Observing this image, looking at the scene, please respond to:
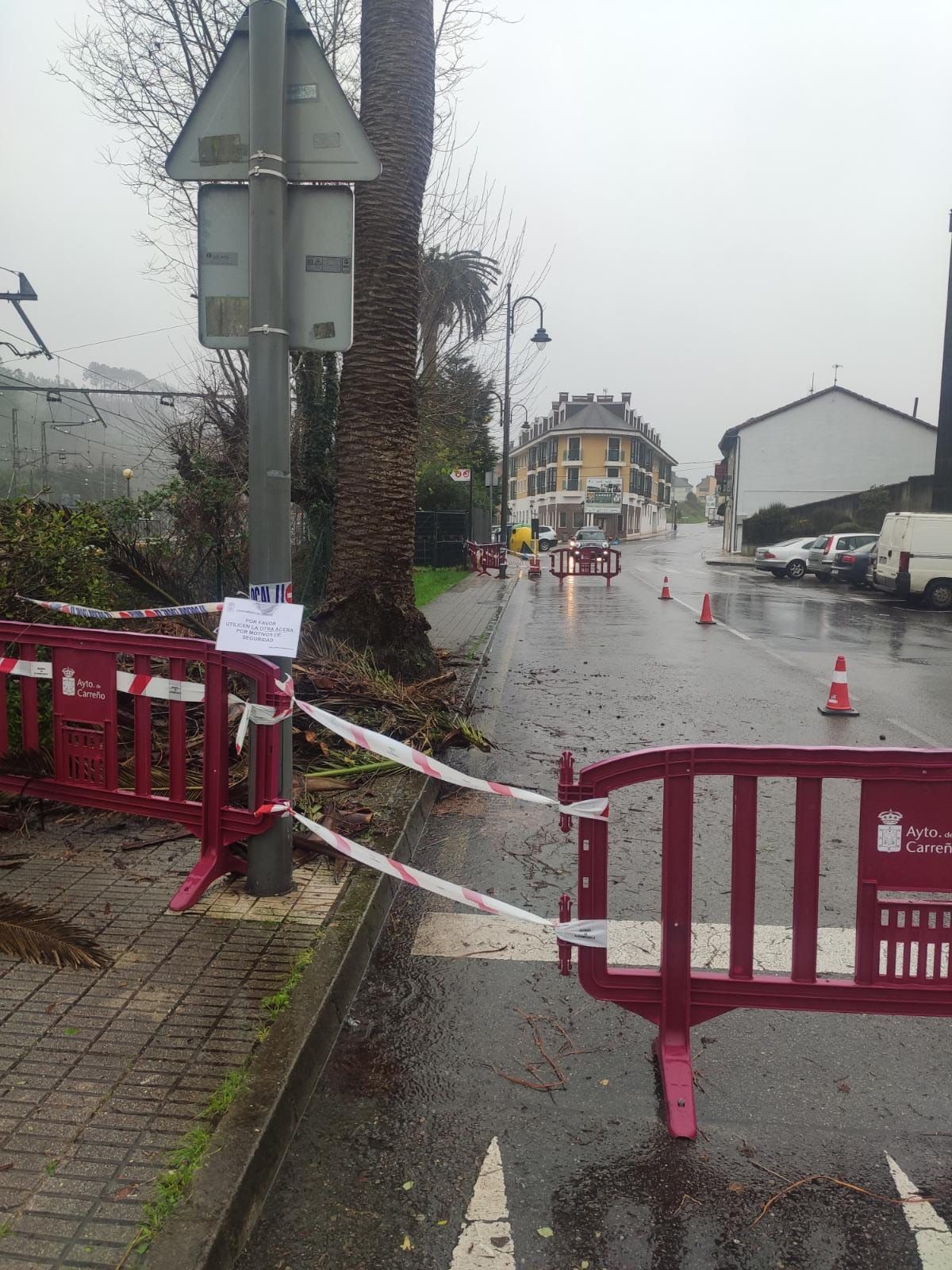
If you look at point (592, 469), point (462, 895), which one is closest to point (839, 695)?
point (462, 895)

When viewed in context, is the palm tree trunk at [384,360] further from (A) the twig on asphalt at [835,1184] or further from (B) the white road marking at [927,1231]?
(B) the white road marking at [927,1231]

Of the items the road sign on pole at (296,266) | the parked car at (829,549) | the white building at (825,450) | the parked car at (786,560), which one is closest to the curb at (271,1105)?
the road sign on pole at (296,266)

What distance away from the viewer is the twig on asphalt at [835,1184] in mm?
2625

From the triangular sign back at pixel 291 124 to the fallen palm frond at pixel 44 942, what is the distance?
300 cm

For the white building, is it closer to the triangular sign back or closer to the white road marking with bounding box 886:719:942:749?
the white road marking with bounding box 886:719:942:749

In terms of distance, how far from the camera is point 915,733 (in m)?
8.85

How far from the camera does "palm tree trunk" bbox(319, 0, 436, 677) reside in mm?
8961

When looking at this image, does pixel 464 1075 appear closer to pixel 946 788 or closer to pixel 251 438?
pixel 946 788

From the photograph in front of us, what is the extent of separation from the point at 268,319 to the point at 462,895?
2429 millimetres

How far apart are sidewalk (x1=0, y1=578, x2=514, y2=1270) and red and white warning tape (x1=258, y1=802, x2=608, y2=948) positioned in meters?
0.35

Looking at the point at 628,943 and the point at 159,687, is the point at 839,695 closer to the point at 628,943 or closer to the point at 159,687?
the point at 628,943

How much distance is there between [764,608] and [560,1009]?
1911 centimetres

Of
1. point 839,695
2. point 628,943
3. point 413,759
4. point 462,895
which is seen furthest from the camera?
point 839,695

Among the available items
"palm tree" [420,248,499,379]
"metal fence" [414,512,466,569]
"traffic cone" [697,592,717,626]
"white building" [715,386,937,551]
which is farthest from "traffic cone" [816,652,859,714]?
"white building" [715,386,937,551]
